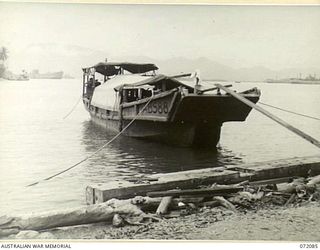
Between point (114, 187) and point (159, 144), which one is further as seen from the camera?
point (159, 144)

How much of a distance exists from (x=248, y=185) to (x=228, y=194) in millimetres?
105

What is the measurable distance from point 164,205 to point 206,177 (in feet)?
0.57

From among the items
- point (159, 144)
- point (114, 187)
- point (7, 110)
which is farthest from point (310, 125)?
point (7, 110)

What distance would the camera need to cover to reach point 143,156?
1689 mm

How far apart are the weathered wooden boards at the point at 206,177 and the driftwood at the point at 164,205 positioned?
34 millimetres

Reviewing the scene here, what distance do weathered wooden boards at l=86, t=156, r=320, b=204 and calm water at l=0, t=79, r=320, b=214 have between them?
0.09 ft

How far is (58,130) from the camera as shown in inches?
63.5

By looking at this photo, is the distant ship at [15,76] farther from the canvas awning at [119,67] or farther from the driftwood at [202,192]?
the driftwood at [202,192]

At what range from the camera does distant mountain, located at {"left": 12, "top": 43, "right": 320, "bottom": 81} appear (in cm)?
160

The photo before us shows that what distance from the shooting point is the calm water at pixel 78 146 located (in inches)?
61.6

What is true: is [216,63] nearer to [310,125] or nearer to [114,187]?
[310,125]

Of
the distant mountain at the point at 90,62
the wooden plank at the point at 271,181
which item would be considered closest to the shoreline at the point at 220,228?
the wooden plank at the point at 271,181

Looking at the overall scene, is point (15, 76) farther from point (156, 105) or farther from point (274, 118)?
point (274, 118)

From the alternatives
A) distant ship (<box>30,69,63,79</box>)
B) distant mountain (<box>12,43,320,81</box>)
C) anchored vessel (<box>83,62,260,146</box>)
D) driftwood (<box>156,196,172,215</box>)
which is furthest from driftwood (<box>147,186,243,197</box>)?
distant ship (<box>30,69,63,79</box>)
